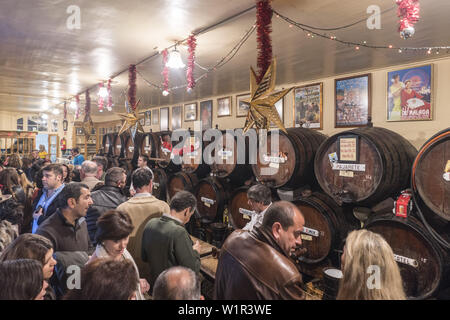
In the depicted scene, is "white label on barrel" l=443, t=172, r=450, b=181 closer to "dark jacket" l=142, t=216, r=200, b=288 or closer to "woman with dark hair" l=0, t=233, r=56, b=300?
"dark jacket" l=142, t=216, r=200, b=288

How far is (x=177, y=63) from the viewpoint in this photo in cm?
346

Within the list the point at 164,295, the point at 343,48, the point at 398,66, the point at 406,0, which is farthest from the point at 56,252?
the point at 398,66

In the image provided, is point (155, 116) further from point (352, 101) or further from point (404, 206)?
point (404, 206)

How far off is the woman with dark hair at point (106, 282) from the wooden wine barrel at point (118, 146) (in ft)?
20.3

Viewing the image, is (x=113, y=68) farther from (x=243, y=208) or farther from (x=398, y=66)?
(x=398, y=66)

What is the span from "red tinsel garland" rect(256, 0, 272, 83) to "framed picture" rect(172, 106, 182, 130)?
623cm

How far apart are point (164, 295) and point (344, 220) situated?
7.13 ft

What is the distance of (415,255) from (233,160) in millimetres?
2225

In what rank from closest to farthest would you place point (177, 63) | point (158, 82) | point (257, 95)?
point (257, 95)
point (177, 63)
point (158, 82)

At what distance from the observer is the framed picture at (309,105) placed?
197 inches

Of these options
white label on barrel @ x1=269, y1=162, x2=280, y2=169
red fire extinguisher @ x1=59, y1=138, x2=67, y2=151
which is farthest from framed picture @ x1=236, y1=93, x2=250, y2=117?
red fire extinguisher @ x1=59, y1=138, x2=67, y2=151

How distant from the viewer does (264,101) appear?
2705 mm

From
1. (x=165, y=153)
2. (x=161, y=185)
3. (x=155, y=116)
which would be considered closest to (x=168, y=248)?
(x=161, y=185)

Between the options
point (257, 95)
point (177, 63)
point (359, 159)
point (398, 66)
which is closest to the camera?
point (359, 159)
